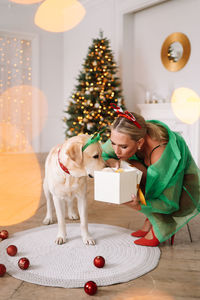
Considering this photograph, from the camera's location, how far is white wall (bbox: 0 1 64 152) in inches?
244

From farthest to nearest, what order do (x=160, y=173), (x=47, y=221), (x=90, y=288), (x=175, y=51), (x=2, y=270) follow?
(x=175, y=51)
(x=47, y=221)
(x=160, y=173)
(x=2, y=270)
(x=90, y=288)

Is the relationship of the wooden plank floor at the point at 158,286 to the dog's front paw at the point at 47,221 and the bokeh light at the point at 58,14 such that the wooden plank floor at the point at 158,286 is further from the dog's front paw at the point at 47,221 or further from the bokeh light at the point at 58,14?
the bokeh light at the point at 58,14

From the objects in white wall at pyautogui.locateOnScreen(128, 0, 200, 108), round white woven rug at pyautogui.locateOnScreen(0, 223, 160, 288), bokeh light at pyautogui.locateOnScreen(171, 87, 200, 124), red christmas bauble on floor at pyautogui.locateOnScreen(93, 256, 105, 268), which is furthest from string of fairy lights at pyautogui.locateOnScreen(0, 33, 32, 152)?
red christmas bauble on floor at pyautogui.locateOnScreen(93, 256, 105, 268)

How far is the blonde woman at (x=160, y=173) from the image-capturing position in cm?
167

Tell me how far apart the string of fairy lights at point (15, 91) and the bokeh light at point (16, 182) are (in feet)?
0.07

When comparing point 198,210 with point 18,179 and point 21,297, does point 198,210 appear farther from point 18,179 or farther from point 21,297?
point 18,179

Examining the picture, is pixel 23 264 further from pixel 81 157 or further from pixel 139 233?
pixel 139 233

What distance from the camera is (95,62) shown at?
4930 mm

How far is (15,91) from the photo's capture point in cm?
635

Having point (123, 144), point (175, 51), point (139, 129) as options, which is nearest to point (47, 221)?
point (123, 144)

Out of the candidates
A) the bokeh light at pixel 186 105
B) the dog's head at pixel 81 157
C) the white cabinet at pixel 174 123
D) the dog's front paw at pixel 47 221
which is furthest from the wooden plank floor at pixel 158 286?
the bokeh light at pixel 186 105

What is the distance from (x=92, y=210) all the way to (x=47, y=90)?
4.70 meters

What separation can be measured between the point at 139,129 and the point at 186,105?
9.87 feet

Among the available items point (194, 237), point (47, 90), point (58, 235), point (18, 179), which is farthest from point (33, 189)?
point (47, 90)
